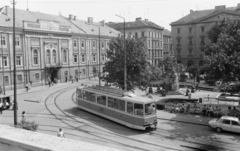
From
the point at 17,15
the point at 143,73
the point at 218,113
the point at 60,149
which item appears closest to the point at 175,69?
the point at 143,73

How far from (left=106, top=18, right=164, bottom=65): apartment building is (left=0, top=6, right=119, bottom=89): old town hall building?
19343 mm

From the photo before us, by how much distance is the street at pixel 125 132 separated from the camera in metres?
16.6

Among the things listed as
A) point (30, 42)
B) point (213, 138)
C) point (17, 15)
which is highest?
point (17, 15)

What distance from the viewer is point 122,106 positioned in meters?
20.7

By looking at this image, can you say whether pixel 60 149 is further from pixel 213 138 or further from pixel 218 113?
pixel 218 113

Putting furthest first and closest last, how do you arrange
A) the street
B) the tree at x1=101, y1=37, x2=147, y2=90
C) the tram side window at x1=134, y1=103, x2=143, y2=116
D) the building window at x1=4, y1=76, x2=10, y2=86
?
the building window at x1=4, y1=76, x2=10, y2=86
the tree at x1=101, y1=37, x2=147, y2=90
the tram side window at x1=134, y1=103, x2=143, y2=116
the street

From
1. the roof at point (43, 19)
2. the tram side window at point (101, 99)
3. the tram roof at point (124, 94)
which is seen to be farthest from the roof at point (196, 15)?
the tram side window at point (101, 99)

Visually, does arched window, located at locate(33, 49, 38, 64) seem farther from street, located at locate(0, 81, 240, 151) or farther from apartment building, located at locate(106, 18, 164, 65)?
apartment building, located at locate(106, 18, 164, 65)

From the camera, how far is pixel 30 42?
144 feet

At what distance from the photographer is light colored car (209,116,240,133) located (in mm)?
18539

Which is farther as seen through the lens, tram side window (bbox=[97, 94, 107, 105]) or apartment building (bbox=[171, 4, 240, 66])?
apartment building (bbox=[171, 4, 240, 66])

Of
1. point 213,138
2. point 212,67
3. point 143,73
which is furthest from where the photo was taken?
point 143,73

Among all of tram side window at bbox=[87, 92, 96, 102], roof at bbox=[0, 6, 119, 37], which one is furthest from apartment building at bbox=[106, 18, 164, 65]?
tram side window at bbox=[87, 92, 96, 102]

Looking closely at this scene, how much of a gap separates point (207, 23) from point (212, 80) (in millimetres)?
53072
